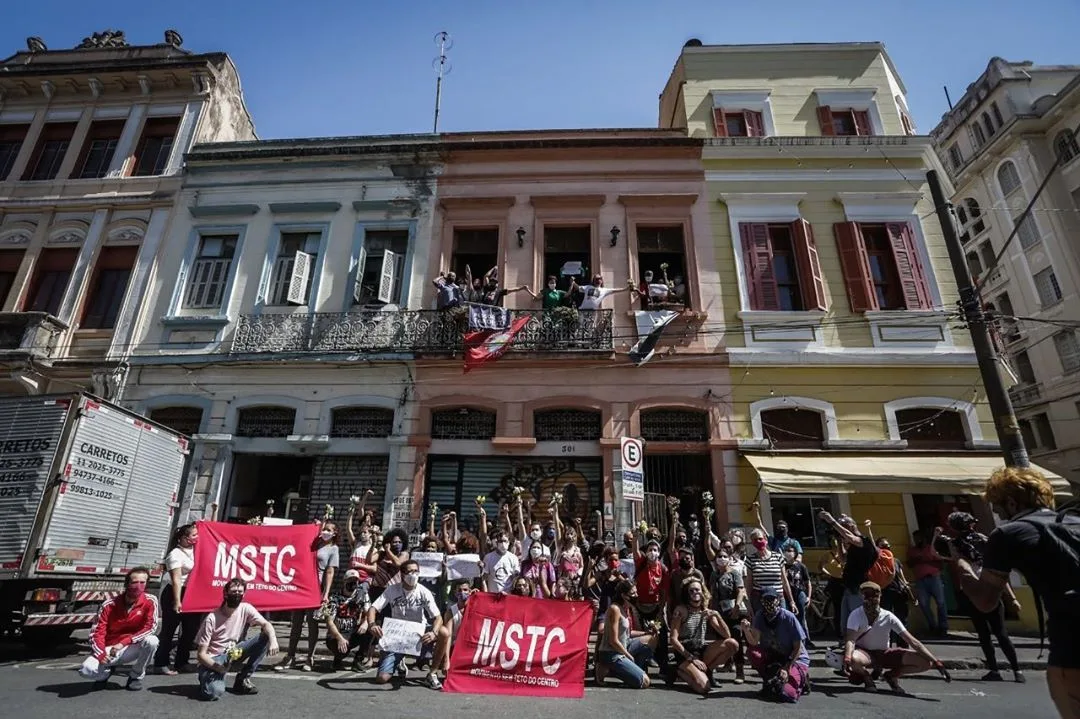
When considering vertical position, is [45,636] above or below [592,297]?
below

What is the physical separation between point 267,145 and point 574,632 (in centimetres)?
1565

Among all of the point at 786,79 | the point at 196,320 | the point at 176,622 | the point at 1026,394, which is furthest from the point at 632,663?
the point at 1026,394

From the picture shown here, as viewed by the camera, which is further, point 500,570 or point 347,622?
point 500,570

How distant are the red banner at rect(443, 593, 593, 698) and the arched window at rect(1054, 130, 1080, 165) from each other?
2988 centimetres

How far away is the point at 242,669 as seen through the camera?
644cm

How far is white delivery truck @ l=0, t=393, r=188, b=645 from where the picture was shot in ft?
25.8

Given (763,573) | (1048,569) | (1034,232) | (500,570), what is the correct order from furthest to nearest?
(1034,232)
(500,570)
(763,573)
(1048,569)

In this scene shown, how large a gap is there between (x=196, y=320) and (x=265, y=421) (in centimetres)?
323

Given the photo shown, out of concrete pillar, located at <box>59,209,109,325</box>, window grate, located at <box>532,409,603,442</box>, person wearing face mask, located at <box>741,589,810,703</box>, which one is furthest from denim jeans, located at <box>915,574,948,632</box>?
concrete pillar, located at <box>59,209,109,325</box>

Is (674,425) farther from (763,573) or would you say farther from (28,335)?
(28,335)

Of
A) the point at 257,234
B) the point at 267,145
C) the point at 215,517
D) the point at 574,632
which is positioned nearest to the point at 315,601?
the point at 574,632

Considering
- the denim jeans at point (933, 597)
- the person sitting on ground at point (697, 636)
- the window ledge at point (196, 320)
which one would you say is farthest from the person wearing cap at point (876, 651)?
the window ledge at point (196, 320)

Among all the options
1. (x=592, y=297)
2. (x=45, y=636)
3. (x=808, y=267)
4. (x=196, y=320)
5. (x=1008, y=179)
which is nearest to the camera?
(x=45, y=636)

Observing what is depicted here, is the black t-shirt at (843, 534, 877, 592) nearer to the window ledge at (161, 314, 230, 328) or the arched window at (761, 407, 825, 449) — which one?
the arched window at (761, 407, 825, 449)
